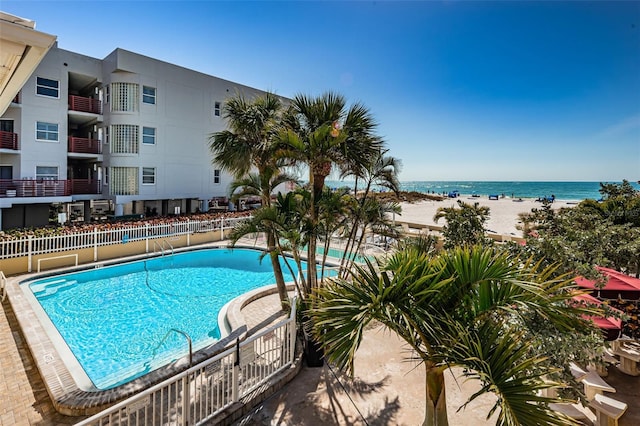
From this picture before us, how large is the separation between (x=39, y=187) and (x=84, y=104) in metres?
6.63

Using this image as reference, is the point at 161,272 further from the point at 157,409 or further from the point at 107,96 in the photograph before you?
the point at 107,96

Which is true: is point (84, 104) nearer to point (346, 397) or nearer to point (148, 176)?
point (148, 176)

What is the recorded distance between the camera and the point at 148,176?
21.7m

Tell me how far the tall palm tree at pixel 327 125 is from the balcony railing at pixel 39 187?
61.4 feet

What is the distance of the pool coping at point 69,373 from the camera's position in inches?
Answer: 187

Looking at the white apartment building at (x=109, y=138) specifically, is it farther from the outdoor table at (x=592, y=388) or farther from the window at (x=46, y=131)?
the outdoor table at (x=592, y=388)

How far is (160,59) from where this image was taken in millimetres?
21656

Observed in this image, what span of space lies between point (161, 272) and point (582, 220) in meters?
15.8

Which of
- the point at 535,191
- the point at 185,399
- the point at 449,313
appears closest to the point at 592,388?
the point at 449,313

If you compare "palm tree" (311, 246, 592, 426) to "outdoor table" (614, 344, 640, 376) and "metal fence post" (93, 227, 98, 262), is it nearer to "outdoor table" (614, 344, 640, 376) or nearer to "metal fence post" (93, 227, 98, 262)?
"outdoor table" (614, 344, 640, 376)

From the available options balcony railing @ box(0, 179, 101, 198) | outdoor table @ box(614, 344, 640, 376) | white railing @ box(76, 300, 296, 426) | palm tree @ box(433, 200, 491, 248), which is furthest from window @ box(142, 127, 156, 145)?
outdoor table @ box(614, 344, 640, 376)


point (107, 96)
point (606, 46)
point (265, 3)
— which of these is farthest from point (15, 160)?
point (606, 46)

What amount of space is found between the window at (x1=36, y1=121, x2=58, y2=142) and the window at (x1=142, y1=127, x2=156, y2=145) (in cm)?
483

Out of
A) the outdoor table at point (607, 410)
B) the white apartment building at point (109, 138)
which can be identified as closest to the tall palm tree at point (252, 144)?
the outdoor table at point (607, 410)
